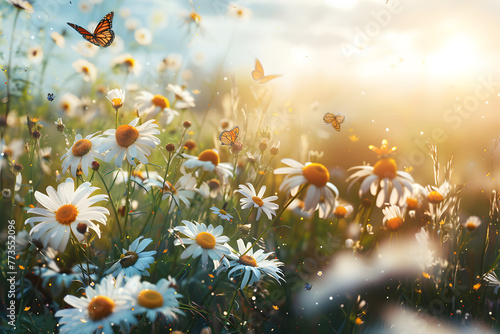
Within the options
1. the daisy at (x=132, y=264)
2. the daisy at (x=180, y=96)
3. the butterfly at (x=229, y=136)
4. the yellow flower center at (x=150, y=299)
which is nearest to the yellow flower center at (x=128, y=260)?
the daisy at (x=132, y=264)

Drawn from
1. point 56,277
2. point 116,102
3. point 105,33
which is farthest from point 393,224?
point 105,33

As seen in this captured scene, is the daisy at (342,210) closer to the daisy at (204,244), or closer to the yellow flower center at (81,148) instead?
the daisy at (204,244)

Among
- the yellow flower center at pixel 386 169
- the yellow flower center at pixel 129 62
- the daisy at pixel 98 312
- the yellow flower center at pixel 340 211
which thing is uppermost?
the yellow flower center at pixel 129 62

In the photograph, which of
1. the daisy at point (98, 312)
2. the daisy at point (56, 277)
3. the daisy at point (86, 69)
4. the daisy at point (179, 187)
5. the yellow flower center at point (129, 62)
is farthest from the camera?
the yellow flower center at point (129, 62)

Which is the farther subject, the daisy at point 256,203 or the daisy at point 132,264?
the daisy at point 256,203

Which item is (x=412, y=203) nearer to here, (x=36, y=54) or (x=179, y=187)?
(x=179, y=187)

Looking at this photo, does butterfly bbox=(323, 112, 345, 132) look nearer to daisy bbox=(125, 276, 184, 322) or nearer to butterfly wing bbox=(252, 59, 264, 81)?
butterfly wing bbox=(252, 59, 264, 81)

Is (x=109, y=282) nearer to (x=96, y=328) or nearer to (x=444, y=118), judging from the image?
(x=96, y=328)
